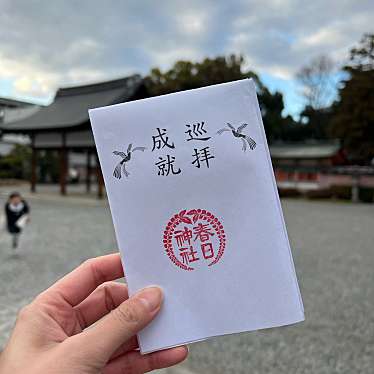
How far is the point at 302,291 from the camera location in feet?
12.1

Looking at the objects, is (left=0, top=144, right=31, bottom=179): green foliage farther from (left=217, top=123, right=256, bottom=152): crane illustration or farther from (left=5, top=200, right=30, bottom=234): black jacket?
(left=217, top=123, right=256, bottom=152): crane illustration

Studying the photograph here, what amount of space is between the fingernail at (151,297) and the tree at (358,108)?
52.4ft

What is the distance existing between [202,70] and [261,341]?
14.1 meters

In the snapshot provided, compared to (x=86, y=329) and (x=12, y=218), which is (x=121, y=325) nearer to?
(x=86, y=329)

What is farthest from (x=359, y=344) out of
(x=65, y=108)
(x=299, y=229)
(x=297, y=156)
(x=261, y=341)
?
(x=297, y=156)

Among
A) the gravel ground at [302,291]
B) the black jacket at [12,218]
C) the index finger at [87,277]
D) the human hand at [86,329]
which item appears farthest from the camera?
the black jacket at [12,218]

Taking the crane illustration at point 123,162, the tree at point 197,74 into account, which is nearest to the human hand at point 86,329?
the crane illustration at point 123,162

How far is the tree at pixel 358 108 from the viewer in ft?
49.2

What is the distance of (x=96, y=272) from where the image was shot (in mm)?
997

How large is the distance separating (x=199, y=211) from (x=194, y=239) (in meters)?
0.06

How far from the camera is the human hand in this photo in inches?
29.3

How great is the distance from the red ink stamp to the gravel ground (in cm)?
170

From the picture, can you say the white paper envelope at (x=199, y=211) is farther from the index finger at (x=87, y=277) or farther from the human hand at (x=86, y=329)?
the index finger at (x=87, y=277)

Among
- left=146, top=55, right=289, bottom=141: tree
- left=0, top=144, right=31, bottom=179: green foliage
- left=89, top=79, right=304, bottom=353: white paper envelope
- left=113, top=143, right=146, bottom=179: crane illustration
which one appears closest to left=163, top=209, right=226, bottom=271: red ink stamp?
left=89, top=79, right=304, bottom=353: white paper envelope
